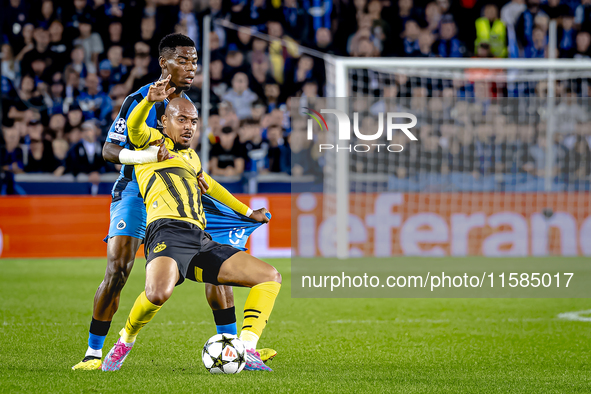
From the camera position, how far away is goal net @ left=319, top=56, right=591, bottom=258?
11.4 meters

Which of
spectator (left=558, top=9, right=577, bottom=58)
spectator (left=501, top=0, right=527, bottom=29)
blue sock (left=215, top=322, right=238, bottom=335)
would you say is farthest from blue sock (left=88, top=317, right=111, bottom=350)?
spectator (left=558, top=9, right=577, bottom=58)

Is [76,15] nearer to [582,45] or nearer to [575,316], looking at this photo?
[582,45]

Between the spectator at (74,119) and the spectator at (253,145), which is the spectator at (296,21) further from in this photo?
the spectator at (74,119)

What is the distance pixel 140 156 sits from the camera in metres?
4.36

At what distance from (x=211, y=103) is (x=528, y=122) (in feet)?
16.5

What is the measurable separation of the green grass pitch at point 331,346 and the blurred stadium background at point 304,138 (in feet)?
10.2

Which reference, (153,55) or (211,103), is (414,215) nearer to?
(211,103)

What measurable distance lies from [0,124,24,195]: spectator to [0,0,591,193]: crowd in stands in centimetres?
2

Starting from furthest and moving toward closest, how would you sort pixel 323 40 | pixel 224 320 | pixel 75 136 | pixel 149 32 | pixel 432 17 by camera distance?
pixel 432 17, pixel 323 40, pixel 149 32, pixel 75 136, pixel 224 320

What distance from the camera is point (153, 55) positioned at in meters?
13.3

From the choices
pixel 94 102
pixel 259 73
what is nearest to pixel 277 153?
pixel 259 73

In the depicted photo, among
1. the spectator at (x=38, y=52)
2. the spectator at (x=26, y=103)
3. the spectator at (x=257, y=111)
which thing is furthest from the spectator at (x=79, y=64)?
the spectator at (x=257, y=111)

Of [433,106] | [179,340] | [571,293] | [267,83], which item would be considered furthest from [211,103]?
[179,340]

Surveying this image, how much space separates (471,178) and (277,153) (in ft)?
10.1
